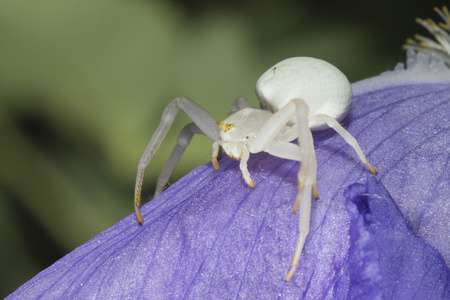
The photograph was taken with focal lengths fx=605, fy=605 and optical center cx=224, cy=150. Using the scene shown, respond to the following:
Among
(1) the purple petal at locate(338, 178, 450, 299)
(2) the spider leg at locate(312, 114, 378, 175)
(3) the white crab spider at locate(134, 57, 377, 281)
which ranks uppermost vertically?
(3) the white crab spider at locate(134, 57, 377, 281)

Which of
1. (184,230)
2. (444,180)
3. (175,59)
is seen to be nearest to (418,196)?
(444,180)

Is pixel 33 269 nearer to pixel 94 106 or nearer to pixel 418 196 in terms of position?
pixel 94 106

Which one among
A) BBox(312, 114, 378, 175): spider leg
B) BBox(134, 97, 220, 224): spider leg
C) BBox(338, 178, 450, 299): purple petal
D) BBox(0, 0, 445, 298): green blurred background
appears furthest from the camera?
BBox(0, 0, 445, 298): green blurred background

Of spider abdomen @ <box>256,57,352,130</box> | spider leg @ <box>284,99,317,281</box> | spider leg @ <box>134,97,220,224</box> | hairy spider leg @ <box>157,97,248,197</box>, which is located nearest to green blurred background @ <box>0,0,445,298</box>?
hairy spider leg @ <box>157,97,248,197</box>

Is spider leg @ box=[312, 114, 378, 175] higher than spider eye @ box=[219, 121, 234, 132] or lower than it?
lower

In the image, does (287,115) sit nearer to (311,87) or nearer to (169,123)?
(311,87)

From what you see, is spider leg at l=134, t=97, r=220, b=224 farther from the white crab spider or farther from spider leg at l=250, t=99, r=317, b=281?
spider leg at l=250, t=99, r=317, b=281

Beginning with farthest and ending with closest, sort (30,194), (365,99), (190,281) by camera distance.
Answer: (30,194) → (365,99) → (190,281)
